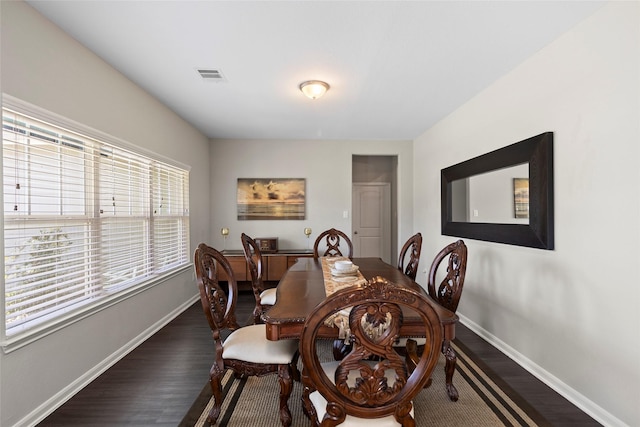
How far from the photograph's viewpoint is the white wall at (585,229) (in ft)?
5.63

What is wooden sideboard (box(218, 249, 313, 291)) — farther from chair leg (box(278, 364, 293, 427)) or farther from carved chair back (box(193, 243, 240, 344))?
chair leg (box(278, 364, 293, 427))

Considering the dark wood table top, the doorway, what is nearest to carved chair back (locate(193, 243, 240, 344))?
the dark wood table top

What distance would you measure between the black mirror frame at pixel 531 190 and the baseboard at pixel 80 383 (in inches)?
141

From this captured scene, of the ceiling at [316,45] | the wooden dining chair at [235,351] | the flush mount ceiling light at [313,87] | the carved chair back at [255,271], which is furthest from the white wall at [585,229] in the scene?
the carved chair back at [255,271]

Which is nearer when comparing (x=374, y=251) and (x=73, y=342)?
(x=73, y=342)

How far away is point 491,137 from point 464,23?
4.42 ft

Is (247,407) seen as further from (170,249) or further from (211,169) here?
(211,169)

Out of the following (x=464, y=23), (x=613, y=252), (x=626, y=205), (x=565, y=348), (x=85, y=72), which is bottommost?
(x=565, y=348)

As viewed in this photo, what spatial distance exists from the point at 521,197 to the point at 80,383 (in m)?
3.80

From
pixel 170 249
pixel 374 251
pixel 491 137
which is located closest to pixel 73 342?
pixel 170 249

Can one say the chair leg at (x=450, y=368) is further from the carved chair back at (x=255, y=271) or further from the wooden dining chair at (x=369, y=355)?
the carved chair back at (x=255, y=271)

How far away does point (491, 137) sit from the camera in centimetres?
296

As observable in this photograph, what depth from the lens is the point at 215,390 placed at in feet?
5.93

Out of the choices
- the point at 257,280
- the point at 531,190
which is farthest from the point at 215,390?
the point at 531,190
